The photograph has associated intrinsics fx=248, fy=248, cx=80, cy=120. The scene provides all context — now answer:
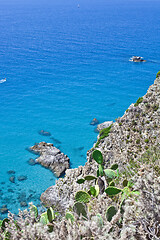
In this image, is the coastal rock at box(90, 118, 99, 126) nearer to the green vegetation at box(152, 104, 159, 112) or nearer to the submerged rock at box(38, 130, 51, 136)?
the submerged rock at box(38, 130, 51, 136)

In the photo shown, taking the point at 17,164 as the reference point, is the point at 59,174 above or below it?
below

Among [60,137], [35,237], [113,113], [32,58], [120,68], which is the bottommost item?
[35,237]

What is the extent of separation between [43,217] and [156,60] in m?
64.8

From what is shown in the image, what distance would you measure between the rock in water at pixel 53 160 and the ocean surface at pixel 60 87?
78 centimetres

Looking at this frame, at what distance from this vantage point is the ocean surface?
31145mm

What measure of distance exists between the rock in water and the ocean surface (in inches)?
30.6

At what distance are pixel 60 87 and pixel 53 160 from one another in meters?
26.6

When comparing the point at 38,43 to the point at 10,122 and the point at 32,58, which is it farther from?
the point at 10,122

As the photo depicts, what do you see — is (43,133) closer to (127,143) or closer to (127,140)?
(127,140)

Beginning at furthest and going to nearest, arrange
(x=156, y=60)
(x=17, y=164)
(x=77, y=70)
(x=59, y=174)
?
(x=156, y=60) < (x=77, y=70) < (x=17, y=164) < (x=59, y=174)

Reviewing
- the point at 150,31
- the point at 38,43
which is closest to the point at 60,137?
the point at 38,43

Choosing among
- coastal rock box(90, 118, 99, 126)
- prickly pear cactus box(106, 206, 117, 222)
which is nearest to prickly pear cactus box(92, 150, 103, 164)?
prickly pear cactus box(106, 206, 117, 222)

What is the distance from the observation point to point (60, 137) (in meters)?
36.4

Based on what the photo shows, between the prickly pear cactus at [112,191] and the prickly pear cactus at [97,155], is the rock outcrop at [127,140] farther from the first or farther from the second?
the prickly pear cactus at [112,191]
